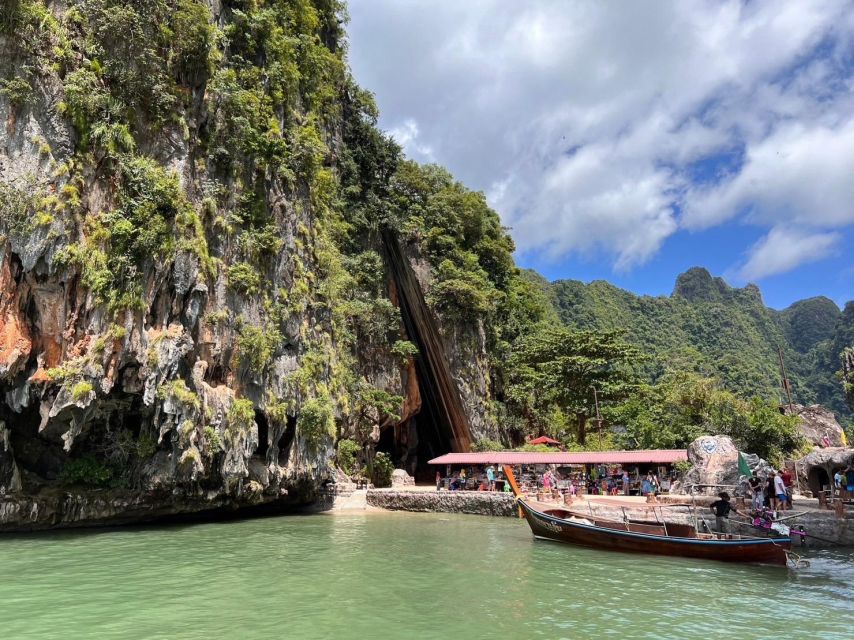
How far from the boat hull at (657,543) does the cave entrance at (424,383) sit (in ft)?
52.5

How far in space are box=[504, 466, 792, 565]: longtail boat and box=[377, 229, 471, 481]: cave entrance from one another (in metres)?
15.9

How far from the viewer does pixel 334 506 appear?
22.9 m

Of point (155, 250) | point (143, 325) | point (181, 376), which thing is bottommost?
point (181, 376)

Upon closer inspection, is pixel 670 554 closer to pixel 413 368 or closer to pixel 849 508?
pixel 849 508

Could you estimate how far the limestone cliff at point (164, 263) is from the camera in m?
13.6

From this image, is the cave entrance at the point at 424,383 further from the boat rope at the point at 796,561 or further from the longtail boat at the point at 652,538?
the boat rope at the point at 796,561

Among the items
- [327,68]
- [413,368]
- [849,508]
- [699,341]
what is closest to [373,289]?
[413,368]

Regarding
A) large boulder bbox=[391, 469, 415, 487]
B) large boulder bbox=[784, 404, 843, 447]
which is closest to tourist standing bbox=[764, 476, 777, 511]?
large boulder bbox=[784, 404, 843, 447]

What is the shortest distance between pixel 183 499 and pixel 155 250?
7.71 m

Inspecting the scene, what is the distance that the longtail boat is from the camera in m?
11.4

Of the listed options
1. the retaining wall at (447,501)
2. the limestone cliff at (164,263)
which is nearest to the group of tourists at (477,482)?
the retaining wall at (447,501)

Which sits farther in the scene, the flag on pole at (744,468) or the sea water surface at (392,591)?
the flag on pole at (744,468)

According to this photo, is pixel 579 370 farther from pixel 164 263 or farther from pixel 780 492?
pixel 164 263

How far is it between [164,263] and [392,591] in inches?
422
